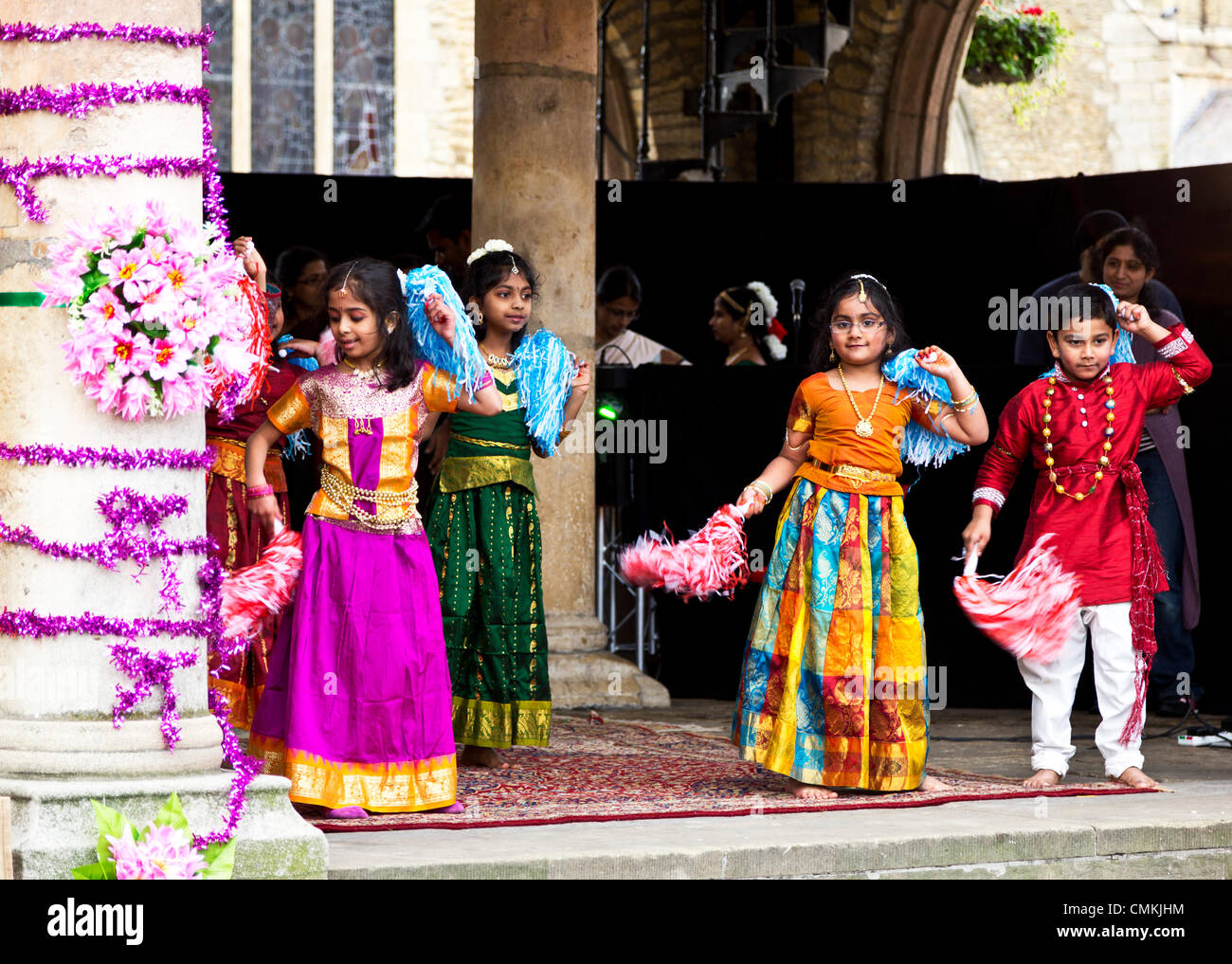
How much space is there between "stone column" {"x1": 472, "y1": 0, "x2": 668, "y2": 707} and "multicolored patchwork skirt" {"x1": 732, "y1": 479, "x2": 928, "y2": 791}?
244cm

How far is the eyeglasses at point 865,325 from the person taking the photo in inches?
241

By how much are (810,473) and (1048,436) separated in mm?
835

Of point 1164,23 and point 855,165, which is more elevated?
point 1164,23

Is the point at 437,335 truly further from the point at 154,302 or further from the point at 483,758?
the point at 483,758

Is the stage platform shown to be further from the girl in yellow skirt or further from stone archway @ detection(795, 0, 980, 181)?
stone archway @ detection(795, 0, 980, 181)

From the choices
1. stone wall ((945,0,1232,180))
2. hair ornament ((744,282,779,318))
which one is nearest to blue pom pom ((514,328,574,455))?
hair ornament ((744,282,779,318))

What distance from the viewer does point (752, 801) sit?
5852mm

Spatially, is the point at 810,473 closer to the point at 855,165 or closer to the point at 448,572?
the point at 448,572

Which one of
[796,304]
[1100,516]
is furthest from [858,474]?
[796,304]

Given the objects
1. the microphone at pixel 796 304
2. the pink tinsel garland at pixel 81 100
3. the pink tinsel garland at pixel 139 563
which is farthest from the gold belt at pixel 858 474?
the microphone at pixel 796 304

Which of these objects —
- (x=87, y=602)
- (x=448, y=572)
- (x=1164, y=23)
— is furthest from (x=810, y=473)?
(x=1164, y=23)

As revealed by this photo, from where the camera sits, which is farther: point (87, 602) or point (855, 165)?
point (855, 165)

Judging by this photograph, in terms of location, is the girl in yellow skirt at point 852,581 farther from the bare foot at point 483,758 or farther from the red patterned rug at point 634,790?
the bare foot at point 483,758

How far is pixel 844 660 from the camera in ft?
19.7
